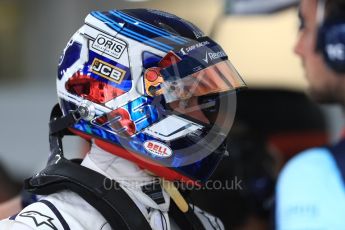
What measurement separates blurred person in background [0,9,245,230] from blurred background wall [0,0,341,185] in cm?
323

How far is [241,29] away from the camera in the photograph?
5922 millimetres

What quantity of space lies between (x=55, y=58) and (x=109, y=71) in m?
4.73

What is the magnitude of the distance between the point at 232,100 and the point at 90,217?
517mm

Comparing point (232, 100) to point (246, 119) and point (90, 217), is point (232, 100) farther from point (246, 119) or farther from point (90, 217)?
point (246, 119)

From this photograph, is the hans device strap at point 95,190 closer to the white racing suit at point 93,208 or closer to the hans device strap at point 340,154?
the white racing suit at point 93,208

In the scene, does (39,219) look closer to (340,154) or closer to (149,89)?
(149,89)

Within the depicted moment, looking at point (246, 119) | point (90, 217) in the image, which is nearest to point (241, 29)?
point (246, 119)

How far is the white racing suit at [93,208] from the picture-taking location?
171 centimetres

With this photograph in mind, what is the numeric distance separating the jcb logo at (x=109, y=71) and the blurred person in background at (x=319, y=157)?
838mm

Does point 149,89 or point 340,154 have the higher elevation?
point 149,89

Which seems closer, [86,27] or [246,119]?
[86,27]

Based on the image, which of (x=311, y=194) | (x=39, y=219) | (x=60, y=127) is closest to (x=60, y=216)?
(x=39, y=219)

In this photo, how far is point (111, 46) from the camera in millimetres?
1871

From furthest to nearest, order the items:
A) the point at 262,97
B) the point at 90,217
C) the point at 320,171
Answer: the point at 262,97 → the point at 320,171 → the point at 90,217
